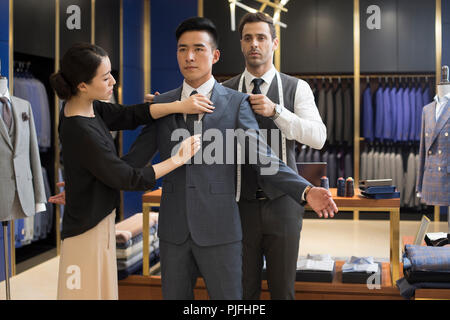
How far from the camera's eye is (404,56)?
7.62 metres

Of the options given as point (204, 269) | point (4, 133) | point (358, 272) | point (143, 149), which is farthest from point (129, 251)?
point (204, 269)

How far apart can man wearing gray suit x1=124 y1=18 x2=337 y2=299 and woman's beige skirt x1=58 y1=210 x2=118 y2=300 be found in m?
0.21

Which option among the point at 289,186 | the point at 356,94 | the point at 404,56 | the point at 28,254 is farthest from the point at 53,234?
the point at 404,56

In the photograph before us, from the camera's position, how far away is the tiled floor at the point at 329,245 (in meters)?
4.24

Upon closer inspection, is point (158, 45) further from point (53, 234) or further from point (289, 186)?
point (289, 186)

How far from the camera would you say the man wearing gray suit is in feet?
6.25

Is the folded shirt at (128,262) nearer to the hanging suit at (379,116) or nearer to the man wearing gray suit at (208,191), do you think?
the man wearing gray suit at (208,191)

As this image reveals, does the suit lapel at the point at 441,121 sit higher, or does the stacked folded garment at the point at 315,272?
the suit lapel at the point at 441,121

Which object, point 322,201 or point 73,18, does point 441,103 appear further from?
point 73,18

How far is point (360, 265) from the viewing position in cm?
354

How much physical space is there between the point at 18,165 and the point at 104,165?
2.01m

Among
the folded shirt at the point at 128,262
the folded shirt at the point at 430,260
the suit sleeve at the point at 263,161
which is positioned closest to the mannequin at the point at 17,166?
the folded shirt at the point at 128,262

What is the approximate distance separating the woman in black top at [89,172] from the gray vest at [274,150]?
0.43m

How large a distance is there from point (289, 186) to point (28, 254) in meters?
3.98
